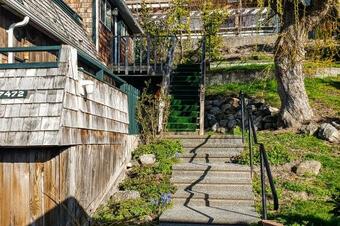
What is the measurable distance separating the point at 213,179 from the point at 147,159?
1893 millimetres

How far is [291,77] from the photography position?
1275 centimetres

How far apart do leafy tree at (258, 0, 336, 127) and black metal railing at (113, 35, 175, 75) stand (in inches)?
156

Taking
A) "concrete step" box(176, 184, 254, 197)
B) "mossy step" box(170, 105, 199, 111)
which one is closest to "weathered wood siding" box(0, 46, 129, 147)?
"concrete step" box(176, 184, 254, 197)

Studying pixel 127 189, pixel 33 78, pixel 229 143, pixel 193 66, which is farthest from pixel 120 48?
pixel 33 78

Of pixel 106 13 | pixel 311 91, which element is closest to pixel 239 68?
pixel 311 91

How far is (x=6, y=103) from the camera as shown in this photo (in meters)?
6.81

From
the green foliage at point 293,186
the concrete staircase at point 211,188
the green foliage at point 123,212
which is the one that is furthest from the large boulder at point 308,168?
the green foliage at point 123,212

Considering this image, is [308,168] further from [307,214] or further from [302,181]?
[307,214]

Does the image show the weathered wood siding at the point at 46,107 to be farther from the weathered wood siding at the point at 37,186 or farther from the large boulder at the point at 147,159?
the large boulder at the point at 147,159

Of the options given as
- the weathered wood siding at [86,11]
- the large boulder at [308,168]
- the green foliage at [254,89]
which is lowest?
the large boulder at [308,168]

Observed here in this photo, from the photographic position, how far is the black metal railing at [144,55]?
1612 cm

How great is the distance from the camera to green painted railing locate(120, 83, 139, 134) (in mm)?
11508

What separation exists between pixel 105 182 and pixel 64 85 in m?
2.72

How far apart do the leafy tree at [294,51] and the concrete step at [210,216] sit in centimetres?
546
